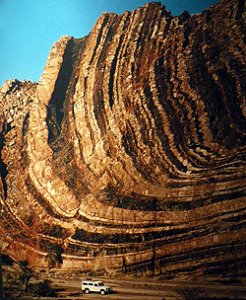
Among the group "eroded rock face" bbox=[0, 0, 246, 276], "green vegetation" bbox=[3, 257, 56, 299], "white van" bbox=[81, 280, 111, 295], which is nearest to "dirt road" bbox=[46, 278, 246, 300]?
"white van" bbox=[81, 280, 111, 295]

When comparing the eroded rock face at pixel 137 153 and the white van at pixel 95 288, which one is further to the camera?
the eroded rock face at pixel 137 153

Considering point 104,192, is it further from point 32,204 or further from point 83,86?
point 83,86

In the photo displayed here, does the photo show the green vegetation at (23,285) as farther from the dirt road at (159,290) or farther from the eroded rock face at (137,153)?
the eroded rock face at (137,153)

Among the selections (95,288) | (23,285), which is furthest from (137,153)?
(23,285)

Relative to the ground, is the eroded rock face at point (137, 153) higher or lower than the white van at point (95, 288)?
higher

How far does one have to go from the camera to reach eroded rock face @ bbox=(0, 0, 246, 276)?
88.8 feet

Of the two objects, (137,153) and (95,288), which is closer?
(95,288)

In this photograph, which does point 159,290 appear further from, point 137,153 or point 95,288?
point 137,153

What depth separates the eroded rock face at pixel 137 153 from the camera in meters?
27.1

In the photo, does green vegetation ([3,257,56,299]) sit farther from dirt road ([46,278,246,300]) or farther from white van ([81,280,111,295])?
white van ([81,280,111,295])

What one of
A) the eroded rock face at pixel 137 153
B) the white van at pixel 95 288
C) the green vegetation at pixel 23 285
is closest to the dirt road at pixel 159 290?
the white van at pixel 95 288

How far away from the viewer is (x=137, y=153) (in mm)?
33656

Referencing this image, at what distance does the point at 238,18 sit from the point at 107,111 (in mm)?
15751

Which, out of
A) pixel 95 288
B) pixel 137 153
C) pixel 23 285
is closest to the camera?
pixel 95 288
